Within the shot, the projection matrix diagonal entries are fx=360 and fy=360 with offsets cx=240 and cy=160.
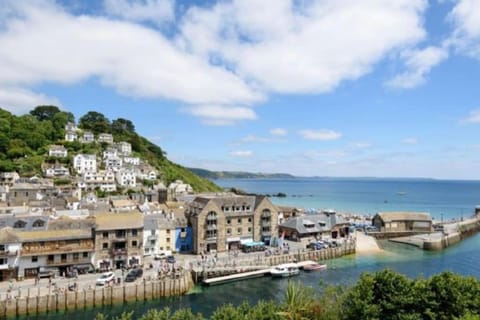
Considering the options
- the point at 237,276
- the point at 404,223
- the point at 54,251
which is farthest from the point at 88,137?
the point at 404,223

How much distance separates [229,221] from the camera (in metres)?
59.4

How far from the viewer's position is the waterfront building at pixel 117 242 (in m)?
47.3

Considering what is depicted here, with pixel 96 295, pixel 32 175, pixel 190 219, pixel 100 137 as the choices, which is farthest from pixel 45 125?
pixel 96 295

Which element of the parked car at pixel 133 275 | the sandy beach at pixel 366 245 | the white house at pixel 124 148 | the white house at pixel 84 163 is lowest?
the sandy beach at pixel 366 245

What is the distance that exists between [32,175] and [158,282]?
263ft

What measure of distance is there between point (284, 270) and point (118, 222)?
23.8 m

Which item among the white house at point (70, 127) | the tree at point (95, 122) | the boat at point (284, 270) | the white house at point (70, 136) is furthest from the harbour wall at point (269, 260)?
the tree at point (95, 122)

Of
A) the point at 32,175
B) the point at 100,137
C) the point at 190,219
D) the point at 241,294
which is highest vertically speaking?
the point at 100,137

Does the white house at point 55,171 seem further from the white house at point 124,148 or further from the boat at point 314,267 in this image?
the boat at point 314,267

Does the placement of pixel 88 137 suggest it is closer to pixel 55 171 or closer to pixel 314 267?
pixel 55 171

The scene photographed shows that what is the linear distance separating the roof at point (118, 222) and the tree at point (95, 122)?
109876mm

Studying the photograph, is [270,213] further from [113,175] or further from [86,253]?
[113,175]

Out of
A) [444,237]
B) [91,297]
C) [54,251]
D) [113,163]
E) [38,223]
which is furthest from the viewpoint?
[113,163]

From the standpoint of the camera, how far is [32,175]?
104 metres
